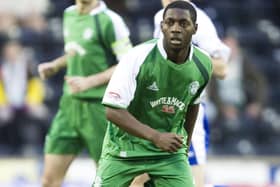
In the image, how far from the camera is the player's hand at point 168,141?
6625 mm

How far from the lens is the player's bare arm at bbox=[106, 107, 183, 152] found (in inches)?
261

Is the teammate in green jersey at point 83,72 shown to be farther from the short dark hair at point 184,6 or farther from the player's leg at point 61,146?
the short dark hair at point 184,6

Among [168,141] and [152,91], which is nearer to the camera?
[168,141]

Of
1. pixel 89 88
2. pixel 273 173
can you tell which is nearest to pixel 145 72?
pixel 89 88

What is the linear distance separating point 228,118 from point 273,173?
43.4 inches

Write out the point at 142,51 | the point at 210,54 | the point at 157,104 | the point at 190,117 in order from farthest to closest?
the point at 210,54 < the point at 190,117 < the point at 157,104 < the point at 142,51

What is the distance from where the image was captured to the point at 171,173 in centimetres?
693

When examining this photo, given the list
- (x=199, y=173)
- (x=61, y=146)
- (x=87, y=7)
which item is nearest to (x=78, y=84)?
(x=61, y=146)

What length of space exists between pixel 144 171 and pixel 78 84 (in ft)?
5.37

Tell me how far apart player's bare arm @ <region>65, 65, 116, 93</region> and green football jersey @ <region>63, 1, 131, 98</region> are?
135 millimetres

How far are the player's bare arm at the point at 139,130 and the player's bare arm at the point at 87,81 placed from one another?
5.55ft

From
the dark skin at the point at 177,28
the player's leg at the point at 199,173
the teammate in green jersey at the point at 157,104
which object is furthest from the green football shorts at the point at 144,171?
the player's leg at the point at 199,173

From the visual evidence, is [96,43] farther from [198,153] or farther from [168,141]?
[168,141]

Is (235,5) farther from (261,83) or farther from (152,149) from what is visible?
(152,149)
